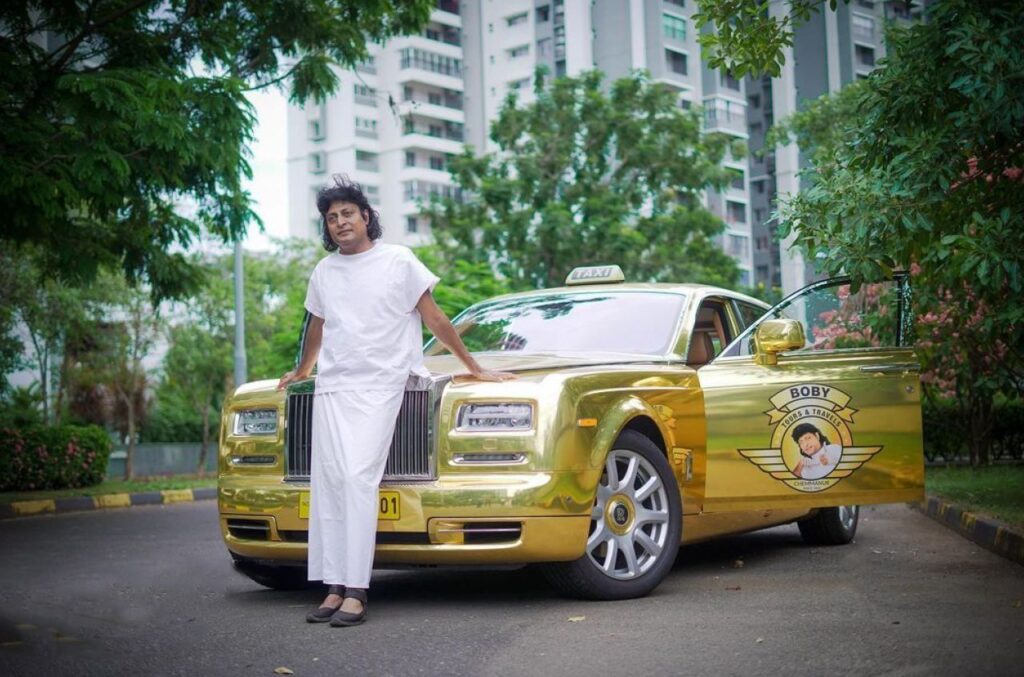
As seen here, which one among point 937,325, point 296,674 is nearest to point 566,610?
A: point 296,674

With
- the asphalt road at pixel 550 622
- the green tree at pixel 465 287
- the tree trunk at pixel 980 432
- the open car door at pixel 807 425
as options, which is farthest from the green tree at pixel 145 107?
the tree trunk at pixel 980 432

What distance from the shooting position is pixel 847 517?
31.5 feet

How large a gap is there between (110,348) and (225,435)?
2439 centimetres

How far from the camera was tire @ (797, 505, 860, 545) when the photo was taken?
932 centimetres

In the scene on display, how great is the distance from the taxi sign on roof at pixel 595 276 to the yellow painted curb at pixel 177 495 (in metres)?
11.8

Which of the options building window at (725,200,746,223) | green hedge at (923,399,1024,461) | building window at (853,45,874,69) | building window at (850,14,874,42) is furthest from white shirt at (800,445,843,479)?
building window at (725,200,746,223)

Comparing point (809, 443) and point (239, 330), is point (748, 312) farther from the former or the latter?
point (239, 330)

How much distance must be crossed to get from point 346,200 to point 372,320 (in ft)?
1.97

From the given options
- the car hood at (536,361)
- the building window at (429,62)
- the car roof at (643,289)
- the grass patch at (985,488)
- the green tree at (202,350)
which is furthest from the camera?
the building window at (429,62)

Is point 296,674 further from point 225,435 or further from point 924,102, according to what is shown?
point 924,102

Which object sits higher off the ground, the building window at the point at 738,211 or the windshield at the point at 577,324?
the building window at the point at 738,211

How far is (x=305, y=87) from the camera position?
1636 centimetres

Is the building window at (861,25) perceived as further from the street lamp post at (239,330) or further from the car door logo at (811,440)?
the street lamp post at (239,330)

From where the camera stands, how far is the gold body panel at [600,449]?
20.4 ft
